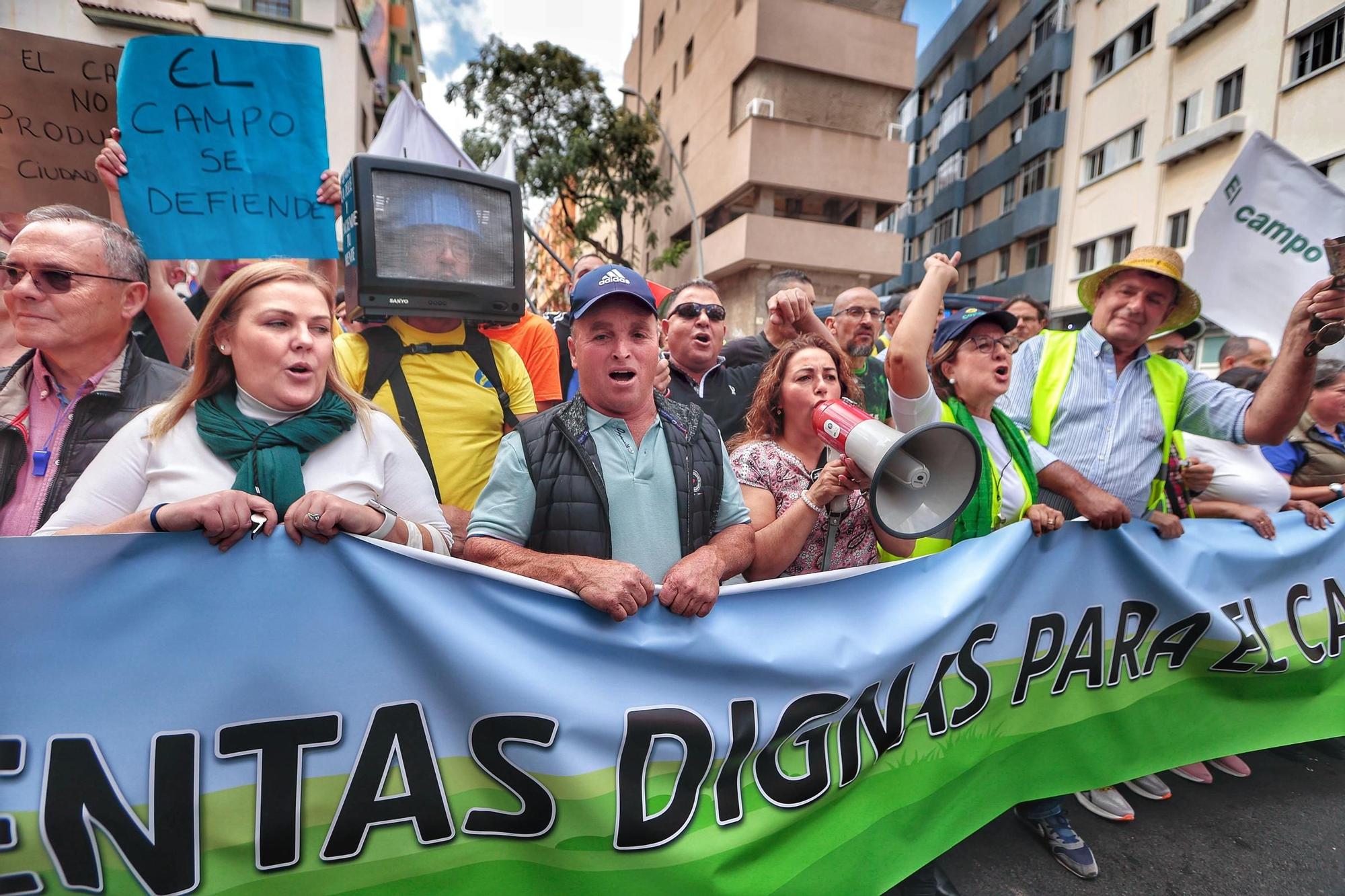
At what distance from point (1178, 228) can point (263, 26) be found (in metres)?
22.3

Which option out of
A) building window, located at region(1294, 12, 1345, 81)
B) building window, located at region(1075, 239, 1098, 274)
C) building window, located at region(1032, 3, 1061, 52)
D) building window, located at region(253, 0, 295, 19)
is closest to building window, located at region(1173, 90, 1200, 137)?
building window, located at region(1294, 12, 1345, 81)

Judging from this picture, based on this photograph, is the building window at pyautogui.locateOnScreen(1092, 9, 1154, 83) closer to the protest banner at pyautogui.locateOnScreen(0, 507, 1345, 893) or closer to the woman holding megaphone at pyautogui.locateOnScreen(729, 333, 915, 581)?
the woman holding megaphone at pyautogui.locateOnScreen(729, 333, 915, 581)

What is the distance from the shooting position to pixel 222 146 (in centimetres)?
251

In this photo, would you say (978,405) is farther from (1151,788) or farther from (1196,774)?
(1196,774)

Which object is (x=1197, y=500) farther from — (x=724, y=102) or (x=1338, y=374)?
(x=724, y=102)


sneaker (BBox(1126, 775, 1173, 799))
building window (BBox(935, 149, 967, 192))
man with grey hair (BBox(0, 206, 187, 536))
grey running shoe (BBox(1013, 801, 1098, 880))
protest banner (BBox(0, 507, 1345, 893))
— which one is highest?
building window (BBox(935, 149, 967, 192))

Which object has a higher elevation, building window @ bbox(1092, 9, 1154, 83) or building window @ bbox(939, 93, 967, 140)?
building window @ bbox(939, 93, 967, 140)

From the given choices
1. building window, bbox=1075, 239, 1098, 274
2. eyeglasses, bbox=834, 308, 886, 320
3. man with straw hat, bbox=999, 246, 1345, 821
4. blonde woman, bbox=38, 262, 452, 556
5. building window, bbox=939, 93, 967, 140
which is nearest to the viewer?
blonde woman, bbox=38, 262, 452, 556

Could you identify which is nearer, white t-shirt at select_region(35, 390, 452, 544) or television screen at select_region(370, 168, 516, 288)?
white t-shirt at select_region(35, 390, 452, 544)

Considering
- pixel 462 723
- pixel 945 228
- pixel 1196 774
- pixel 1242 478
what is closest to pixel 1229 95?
pixel 945 228

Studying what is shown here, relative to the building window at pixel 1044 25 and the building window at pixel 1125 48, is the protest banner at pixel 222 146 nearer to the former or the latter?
the building window at pixel 1125 48

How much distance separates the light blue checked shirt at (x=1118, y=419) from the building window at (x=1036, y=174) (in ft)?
86.2

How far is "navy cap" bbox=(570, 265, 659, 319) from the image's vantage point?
1884 mm

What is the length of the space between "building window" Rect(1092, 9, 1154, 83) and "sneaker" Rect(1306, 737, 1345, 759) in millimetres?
22771
